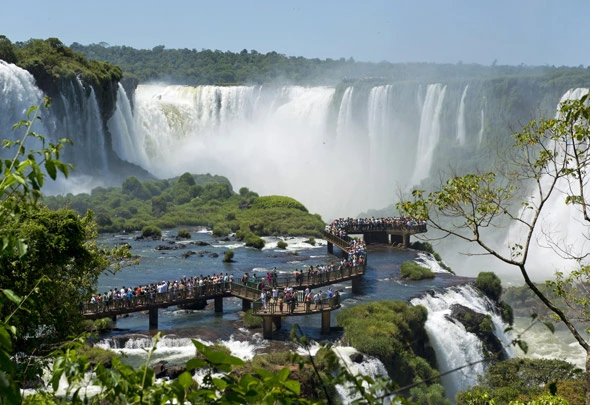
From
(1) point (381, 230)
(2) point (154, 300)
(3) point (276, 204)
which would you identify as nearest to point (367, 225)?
(1) point (381, 230)

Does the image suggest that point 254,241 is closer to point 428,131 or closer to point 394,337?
point 394,337

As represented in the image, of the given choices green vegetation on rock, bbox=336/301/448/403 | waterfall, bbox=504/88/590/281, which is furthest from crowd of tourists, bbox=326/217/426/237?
green vegetation on rock, bbox=336/301/448/403

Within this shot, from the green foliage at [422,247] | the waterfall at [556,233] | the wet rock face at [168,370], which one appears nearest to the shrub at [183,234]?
the green foliage at [422,247]

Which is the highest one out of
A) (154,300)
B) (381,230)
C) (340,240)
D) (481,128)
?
(481,128)

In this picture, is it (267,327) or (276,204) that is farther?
(276,204)

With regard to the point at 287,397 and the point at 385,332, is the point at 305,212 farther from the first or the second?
the point at 287,397

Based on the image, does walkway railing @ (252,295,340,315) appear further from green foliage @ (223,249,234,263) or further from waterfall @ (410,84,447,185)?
waterfall @ (410,84,447,185)
